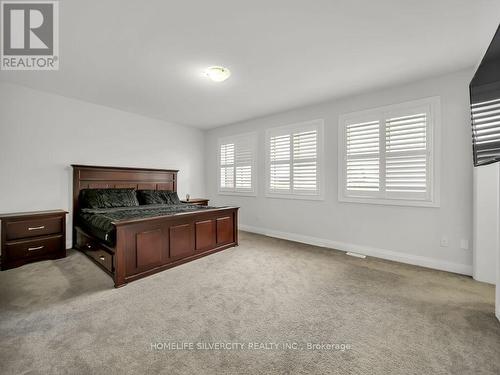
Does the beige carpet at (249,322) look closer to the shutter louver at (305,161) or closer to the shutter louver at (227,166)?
Answer: the shutter louver at (305,161)

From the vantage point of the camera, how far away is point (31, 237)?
3088 mm

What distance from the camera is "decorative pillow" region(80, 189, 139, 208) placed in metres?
3.78

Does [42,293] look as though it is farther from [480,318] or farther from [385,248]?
[385,248]

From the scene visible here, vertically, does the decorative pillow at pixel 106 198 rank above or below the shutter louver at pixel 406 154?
below

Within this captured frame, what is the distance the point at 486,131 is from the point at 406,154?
5.45 ft

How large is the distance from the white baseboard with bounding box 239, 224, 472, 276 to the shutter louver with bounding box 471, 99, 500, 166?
177 centimetres

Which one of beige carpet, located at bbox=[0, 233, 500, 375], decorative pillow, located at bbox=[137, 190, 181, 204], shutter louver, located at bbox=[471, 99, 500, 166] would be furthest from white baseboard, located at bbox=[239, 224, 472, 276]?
decorative pillow, located at bbox=[137, 190, 181, 204]

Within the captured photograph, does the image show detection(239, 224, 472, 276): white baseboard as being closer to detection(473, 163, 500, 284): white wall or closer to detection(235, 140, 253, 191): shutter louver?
detection(473, 163, 500, 284): white wall

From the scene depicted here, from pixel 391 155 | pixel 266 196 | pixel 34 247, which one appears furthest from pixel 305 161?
pixel 34 247

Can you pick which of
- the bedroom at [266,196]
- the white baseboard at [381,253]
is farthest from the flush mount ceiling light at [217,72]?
the white baseboard at [381,253]

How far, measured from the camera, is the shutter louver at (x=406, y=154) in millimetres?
3078

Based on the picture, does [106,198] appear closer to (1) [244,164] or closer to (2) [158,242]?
(2) [158,242]

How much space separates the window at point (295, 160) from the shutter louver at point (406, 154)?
1.07 meters

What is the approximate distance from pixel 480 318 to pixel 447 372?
0.92 meters
